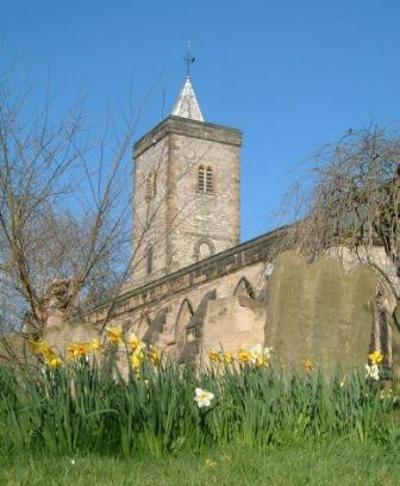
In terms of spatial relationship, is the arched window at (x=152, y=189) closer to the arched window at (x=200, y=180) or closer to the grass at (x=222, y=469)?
the grass at (x=222, y=469)

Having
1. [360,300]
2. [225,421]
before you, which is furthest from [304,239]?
[225,421]

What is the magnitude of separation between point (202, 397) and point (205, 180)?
46.2 m

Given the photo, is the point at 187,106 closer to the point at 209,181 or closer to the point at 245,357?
the point at 209,181

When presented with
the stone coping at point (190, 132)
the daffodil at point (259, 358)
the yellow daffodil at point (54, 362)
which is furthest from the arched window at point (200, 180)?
the yellow daffodil at point (54, 362)

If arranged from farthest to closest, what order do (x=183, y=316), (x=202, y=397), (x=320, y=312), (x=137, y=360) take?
(x=183, y=316), (x=320, y=312), (x=137, y=360), (x=202, y=397)

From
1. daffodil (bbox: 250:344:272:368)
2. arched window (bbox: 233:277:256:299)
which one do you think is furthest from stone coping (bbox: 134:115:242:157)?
daffodil (bbox: 250:344:272:368)

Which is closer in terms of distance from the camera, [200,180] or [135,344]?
[135,344]

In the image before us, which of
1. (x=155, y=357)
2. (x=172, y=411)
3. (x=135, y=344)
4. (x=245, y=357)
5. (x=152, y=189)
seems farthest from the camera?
(x=152, y=189)

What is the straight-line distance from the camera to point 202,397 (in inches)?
164

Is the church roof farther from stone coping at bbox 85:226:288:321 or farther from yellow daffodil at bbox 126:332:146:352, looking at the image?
yellow daffodil at bbox 126:332:146:352

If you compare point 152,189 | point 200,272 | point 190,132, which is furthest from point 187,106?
point 152,189

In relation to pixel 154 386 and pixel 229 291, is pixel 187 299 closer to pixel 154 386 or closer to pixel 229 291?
pixel 229 291

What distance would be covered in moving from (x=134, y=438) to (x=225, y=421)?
626 mm

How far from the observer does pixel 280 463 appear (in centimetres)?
373
